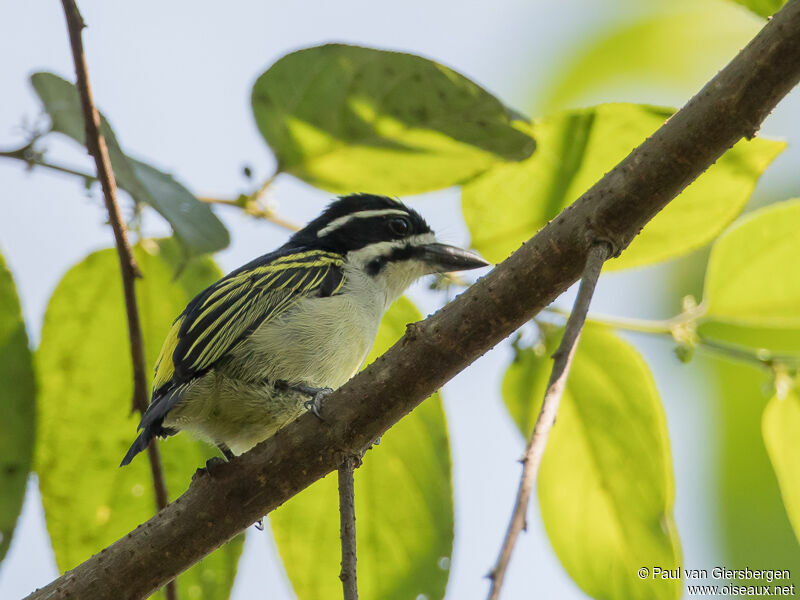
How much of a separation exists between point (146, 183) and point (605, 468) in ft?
6.05

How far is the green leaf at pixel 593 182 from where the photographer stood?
3.15 meters

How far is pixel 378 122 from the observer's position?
345 centimetres

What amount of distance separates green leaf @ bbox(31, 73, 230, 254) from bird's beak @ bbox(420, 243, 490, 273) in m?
1.21

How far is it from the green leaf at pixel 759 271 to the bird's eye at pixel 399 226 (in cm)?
153

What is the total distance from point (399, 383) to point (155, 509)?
1378 millimetres

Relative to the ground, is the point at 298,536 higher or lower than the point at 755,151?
lower

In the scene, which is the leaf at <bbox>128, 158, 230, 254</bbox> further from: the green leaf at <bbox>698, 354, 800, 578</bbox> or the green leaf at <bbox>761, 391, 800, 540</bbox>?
Result: the green leaf at <bbox>698, 354, 800, 578</bbox>

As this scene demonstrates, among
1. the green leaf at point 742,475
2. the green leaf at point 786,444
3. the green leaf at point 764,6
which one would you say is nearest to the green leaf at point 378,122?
the green leaf at point 764,6

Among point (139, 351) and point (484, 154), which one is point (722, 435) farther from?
point (139, 351)

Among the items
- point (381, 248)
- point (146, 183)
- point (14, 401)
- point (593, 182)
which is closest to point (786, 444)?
point (593, 182)

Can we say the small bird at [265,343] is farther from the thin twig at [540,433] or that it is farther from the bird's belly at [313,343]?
the thin twig at [540,433]

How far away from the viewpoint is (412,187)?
3.49 m

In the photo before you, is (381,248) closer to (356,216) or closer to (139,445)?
(356,216)

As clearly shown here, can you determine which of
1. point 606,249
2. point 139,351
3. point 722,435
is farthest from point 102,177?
point 722,435
